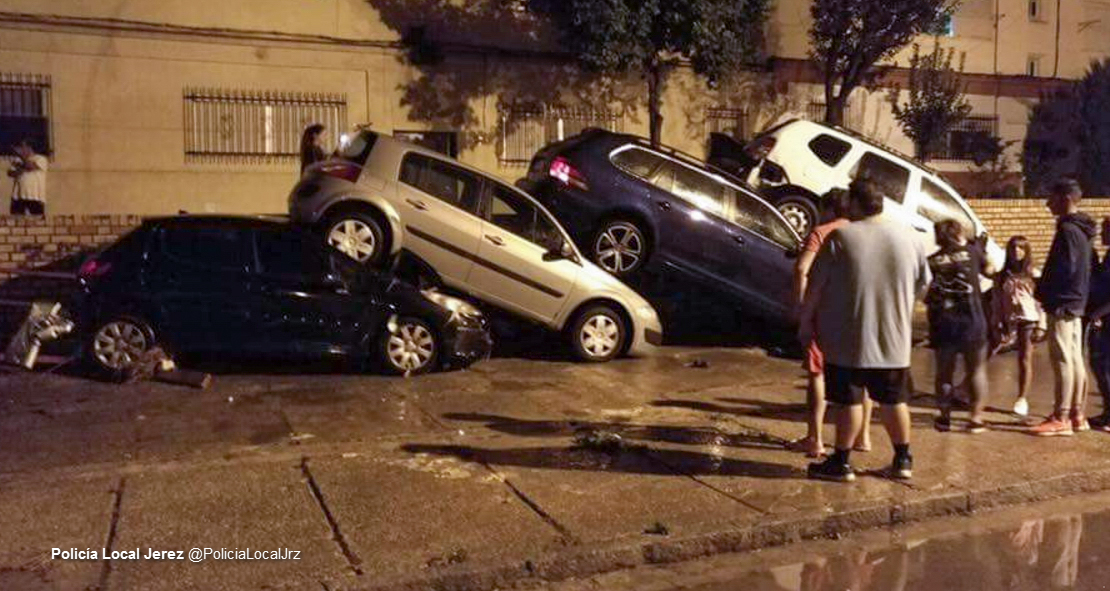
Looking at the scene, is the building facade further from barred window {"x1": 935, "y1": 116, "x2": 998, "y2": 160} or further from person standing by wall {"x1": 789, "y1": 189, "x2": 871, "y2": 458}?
person standing by wall {"x1": 789, "y1": 189, "x2": 871, "y2": 458}

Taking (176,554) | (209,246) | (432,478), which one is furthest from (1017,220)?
(176,554)

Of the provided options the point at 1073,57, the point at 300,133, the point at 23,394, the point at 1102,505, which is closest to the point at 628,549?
the point at 1102,505

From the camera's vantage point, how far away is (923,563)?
17.5ft

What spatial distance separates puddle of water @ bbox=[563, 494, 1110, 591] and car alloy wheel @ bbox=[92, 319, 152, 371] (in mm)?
5190

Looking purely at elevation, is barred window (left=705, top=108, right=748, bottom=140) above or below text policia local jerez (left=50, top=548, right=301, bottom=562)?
above

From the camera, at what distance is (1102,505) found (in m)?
6.39

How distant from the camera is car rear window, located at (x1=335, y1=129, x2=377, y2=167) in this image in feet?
32.3

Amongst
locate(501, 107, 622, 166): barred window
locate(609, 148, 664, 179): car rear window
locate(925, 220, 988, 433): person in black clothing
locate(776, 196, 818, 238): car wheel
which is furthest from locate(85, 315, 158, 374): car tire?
locate(501, 107, 622, 166): barred window

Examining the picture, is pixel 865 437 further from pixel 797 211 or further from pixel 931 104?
pixel 931 104

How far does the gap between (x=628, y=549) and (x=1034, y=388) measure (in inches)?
234

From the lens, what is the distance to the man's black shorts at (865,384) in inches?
236

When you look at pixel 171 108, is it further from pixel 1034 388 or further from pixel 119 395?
pixel 1034 388

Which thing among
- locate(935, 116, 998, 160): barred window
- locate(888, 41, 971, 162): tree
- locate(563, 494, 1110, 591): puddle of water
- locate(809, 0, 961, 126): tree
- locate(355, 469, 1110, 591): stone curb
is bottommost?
locate(563, 494, 1110, 591): puddle of water

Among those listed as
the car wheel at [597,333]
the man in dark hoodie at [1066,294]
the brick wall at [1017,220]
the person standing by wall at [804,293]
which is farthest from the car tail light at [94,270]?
the brick wall at [1017,220]
